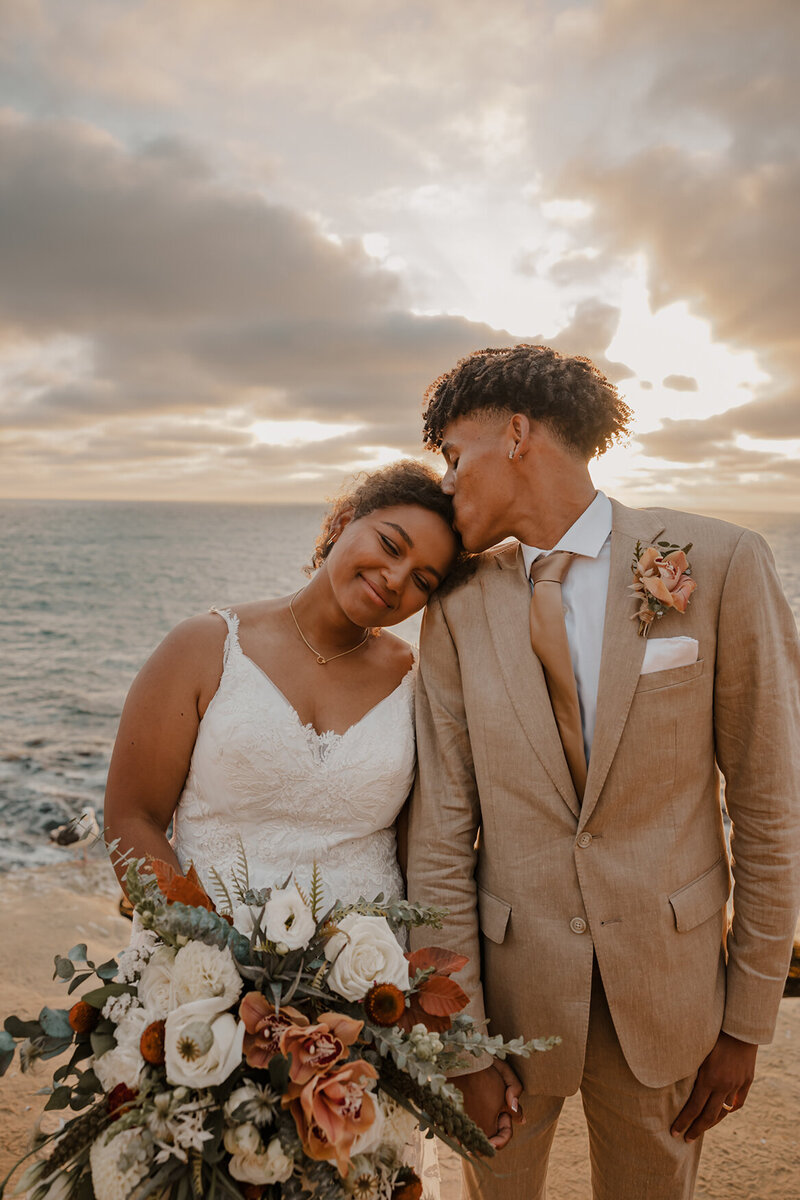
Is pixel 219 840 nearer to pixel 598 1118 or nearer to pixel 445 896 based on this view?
pixel 445 896

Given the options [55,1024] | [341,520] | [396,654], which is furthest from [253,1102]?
[341,520]

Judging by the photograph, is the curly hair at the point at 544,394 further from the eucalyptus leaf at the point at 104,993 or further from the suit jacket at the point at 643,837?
the eucalyptus leaf at the point at 104,993

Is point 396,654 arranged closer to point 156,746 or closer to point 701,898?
point 156,746

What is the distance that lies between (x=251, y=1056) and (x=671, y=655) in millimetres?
1499

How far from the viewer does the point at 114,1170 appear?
4.59 ft

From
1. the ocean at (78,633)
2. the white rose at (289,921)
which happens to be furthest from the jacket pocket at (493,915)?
the ocean at (78,633)

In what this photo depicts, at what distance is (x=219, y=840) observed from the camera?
102 inches

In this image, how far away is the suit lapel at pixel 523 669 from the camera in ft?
7.25

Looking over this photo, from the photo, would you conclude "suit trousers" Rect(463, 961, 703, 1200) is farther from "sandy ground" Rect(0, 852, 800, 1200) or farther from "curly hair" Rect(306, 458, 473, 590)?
"curly hair" Rect(306, 458, 473, 590)

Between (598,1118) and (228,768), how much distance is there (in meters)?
1.66

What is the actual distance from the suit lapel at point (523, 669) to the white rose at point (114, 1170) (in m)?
1.34

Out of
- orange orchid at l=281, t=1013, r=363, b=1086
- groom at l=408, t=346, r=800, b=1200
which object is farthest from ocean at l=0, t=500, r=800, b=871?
orange orchid at l=281, t=1013, r=363, b=1086

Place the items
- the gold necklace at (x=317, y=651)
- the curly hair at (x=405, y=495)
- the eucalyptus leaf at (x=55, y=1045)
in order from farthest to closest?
the gold necklace at (x=317, y=651) < the curly hair at (x=405, y=495) < the eucalyptus leaf at (x=55, y=1045)

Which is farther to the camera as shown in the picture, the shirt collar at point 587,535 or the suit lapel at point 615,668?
the shirt collar at point 587,535
